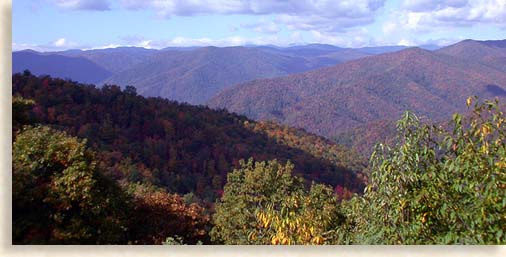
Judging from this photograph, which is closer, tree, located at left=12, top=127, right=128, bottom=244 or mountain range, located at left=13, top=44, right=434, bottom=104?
tree, located at left=12, top=127, right=128, bottom=244

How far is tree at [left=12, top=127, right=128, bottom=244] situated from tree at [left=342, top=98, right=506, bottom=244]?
2419 mm

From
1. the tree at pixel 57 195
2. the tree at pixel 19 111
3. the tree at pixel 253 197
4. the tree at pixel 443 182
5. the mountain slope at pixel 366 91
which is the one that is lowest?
the mountain slope at pixel 366 91

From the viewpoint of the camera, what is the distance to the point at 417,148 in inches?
94.3

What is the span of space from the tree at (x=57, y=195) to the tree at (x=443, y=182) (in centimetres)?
242

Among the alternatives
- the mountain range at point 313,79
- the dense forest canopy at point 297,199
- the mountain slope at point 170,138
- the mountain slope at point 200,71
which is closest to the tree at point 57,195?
the dense forest canopy at point 297,199

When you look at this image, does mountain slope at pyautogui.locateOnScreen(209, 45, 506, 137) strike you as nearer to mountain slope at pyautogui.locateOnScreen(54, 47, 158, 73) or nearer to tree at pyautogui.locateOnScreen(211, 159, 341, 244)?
tree at pyautogui.locateOnScreen(211, 159, 341, 244)

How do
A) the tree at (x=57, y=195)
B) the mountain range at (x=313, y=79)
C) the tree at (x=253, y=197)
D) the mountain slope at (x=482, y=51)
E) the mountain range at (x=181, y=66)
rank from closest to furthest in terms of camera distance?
the tree at (x=57, y=195) → the tree at (x=253, y=197) → the mountain range at (x=313, y=79) → the mountain slope at (x=482, y=51) → the mountain range at (x=181, y=66)

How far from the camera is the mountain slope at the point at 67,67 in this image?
10391 cm

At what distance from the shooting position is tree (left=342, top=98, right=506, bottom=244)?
226 centimetres

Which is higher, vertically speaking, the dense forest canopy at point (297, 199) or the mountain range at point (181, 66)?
the dense forest canopy at point (297, 199)

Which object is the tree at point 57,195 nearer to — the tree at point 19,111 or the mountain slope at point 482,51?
the tree at point 19,111

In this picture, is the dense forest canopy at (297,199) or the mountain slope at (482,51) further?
the mountain slope at (482,51)

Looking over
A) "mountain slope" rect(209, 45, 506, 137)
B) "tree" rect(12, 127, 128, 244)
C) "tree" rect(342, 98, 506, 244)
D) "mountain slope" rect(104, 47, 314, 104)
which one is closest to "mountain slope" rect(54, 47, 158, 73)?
"mountain slope" rect(104, 47, 314, 104)

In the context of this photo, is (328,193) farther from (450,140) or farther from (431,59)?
(431,59)
